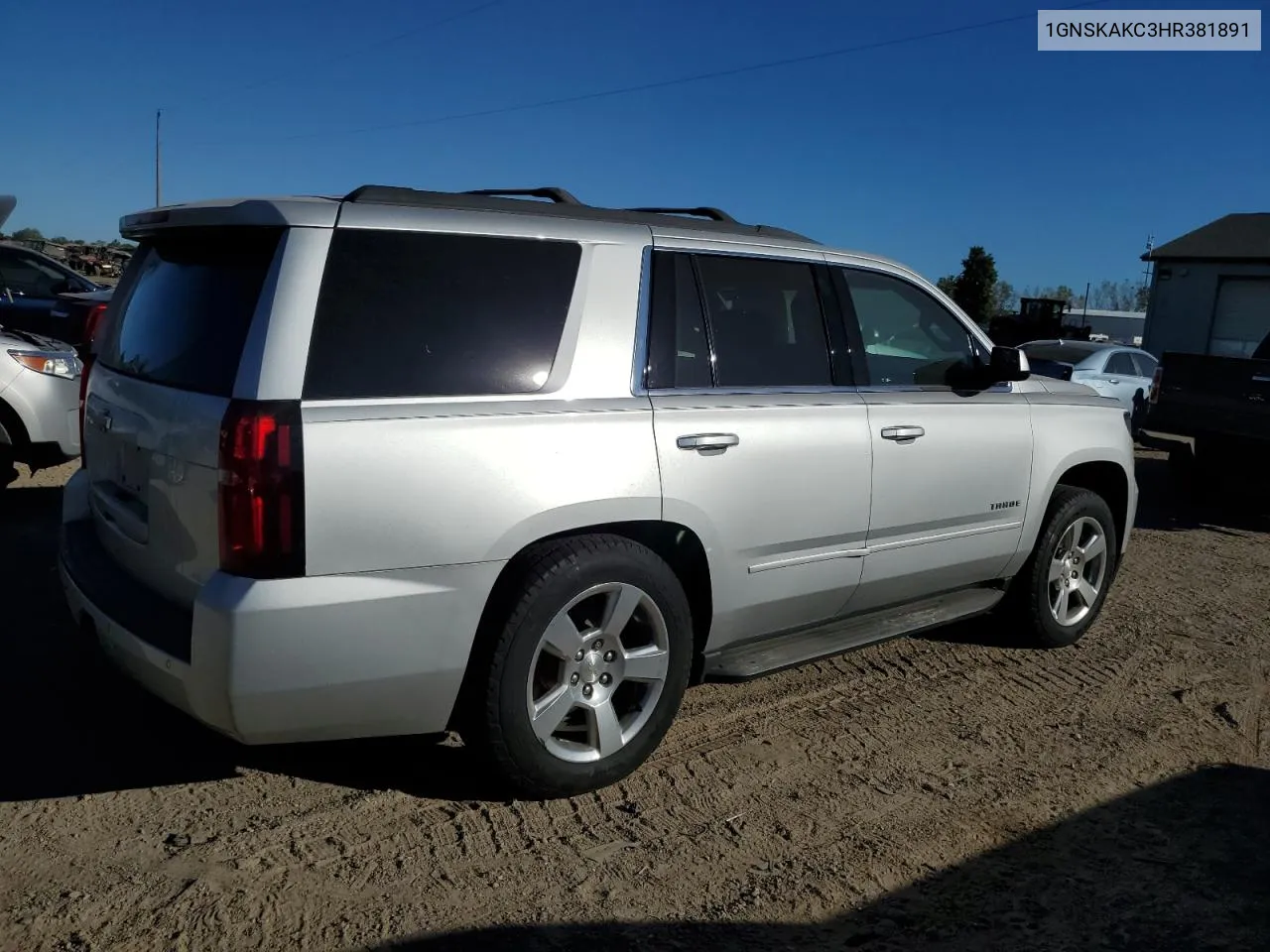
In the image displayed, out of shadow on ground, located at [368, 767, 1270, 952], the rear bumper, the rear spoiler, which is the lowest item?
shadow on ground, located at [368, 767, 1270, 952]

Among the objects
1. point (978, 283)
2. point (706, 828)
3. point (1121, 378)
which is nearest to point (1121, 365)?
point (1121, 378)

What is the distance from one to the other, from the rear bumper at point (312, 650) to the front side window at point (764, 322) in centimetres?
132

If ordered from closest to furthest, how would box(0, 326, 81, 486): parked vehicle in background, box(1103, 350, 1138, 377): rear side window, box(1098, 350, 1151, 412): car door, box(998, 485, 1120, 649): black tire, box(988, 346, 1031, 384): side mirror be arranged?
box(988, 346, 1031, 384): side mirror
box(998, 485, 1120, 649): black tire
box(0, 326, 81, 486): parked vehicle in background
box(1098, 350, 1151, 412): car door
box(1103, 350, 1138, 377): rear side window

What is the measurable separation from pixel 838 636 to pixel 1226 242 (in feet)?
97.7

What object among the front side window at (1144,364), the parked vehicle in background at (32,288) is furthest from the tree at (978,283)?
the parked vehicle in background at (32,288)

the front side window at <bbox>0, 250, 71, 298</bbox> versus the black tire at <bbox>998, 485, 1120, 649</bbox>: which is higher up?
the front side window at <bbox>0, 250, 71, 298</bbox>

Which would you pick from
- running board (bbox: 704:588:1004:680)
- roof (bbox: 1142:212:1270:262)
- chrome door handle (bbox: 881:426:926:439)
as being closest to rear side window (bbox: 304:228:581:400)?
running board (bbox: 704:588:1004:680)

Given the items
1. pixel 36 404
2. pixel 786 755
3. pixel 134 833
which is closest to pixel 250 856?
pixel 134 833

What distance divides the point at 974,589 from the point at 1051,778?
51.1 inches

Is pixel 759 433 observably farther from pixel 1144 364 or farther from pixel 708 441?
pixel 1144 364

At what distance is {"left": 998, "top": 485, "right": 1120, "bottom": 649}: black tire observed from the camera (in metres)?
5.12

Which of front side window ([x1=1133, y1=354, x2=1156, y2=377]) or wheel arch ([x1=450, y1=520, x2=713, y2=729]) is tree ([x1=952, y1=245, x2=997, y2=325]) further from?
wheel arch ([x1=450, y1=520, x2=713, y2=729])

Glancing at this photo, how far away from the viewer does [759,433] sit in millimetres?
3818

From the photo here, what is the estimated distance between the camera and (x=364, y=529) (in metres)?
2.94
